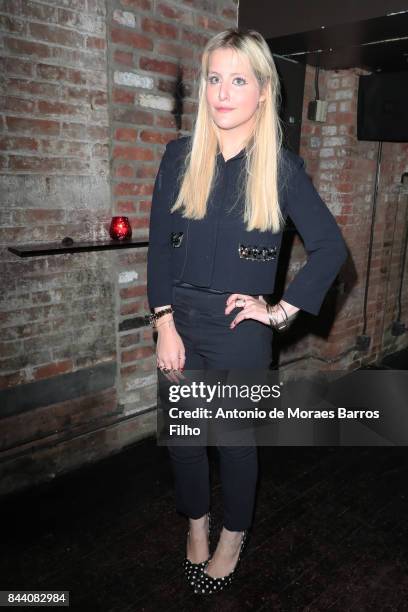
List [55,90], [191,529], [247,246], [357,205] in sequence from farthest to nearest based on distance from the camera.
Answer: [357,205] → [55,90] → [191,529] → [247,246]

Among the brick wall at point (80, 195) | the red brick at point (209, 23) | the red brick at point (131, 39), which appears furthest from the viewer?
the red brick at point (209, 23)

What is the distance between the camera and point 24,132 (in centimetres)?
209

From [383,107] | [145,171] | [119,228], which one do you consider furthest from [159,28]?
[383,107]

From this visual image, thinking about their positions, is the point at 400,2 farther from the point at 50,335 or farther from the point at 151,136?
the point at 50,335

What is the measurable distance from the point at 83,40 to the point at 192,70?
66 centimetres

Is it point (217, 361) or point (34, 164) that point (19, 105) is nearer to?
point (34, 164)

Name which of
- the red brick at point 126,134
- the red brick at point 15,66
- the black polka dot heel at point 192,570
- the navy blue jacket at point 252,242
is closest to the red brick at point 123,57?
the red brick at point 126,134

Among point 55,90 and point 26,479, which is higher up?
point 55,90

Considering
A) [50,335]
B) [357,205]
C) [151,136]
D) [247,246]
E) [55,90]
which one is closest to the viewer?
[247,246]

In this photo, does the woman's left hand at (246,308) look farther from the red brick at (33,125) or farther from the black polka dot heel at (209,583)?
the red brick at (33,125)

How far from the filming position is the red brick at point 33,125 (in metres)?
2.05

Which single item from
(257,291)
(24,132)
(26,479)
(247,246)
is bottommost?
(26,479)

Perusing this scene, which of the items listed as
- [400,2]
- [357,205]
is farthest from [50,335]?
[357,205]

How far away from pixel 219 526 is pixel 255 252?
4.34ft
